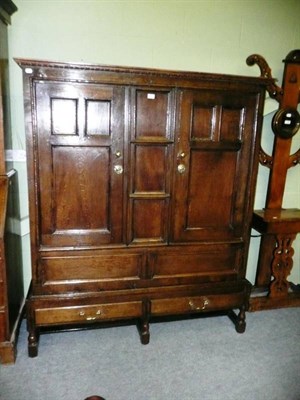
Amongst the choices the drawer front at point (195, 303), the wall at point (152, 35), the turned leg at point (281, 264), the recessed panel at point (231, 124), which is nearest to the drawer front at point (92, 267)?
the drawer front at point (195, 303)

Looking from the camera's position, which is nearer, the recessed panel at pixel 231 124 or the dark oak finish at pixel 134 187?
the dark oak finish at pixel 134 187

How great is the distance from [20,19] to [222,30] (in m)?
1.40

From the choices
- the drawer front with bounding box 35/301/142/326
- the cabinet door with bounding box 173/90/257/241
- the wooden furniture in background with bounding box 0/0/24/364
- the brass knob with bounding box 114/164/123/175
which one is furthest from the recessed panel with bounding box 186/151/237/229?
the wooden furniture in background with bounding box 0/0/24/364

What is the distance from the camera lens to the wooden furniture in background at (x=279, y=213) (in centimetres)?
233

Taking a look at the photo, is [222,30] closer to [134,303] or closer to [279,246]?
[279,246]

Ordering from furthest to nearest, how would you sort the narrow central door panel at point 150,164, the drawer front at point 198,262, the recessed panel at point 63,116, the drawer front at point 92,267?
the drawer front at point 198,262 < the drawer front at point 92,267 < the narrow central door panel at point 150,164 < the recessed panel at point 63,116

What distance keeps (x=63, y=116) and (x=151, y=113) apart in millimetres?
489

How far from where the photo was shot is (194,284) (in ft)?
7.00

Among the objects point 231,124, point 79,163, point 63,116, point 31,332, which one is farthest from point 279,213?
point 31,332

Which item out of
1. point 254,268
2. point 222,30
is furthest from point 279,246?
point 222,30

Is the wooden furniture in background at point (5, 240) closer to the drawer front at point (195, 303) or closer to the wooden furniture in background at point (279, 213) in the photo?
the drawer front at point (195, 303)

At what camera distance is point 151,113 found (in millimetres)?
1825

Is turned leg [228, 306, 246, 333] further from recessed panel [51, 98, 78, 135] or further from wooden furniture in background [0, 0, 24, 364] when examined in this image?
recessed panel [51, 98, 78, 135]

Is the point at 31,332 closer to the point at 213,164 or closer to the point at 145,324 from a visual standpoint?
the point at 145,324
